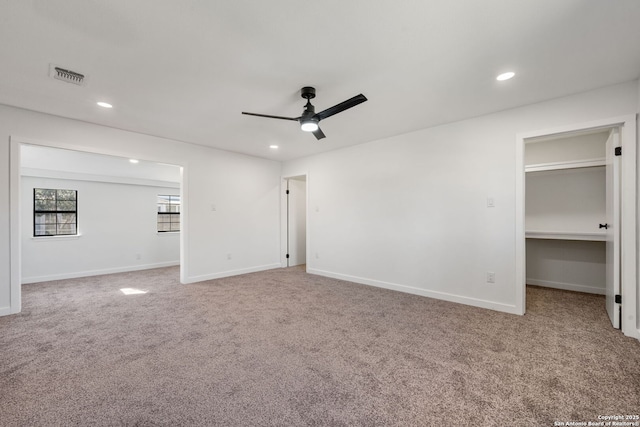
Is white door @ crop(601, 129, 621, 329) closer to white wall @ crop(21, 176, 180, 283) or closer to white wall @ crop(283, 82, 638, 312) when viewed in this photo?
white wall @ crop(283, 82, 638, 312)

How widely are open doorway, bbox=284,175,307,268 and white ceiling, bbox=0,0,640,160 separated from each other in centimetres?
310

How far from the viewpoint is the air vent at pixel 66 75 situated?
2.36m

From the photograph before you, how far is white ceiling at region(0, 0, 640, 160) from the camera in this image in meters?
1.70

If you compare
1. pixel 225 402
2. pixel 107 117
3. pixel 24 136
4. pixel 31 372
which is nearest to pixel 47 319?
pixel 31 372

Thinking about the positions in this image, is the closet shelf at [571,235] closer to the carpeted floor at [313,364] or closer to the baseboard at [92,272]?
the carpeted floor at [313,364]

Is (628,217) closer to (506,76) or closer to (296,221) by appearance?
(506,76)

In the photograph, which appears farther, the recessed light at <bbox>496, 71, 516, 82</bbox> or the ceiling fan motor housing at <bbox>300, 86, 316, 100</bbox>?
the ceiling fan motor housing at <bbox>300, 86, 316, 100</bbox>

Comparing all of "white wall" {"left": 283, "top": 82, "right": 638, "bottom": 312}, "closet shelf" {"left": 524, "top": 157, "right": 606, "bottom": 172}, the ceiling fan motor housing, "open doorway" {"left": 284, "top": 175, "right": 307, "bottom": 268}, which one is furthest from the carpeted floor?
"open doorway" {"left": 284, "top": 175, "right": 307, "bottom": 268}

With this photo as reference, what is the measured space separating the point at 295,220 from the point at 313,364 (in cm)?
450

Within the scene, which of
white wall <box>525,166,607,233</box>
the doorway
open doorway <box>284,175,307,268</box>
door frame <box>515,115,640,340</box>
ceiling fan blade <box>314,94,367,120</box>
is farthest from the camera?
open doorway <box>284,175,307,268</box>

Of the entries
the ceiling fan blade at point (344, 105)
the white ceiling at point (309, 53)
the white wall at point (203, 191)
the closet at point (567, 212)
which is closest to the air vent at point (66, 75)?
the white ceiling at point (309, 53)

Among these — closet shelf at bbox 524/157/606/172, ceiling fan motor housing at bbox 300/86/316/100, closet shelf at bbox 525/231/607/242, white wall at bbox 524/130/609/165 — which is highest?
ceiling fan motor housing at bbox 300/86/316/100

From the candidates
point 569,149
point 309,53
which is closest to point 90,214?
point 309,53

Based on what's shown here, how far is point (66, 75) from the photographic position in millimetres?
2434
